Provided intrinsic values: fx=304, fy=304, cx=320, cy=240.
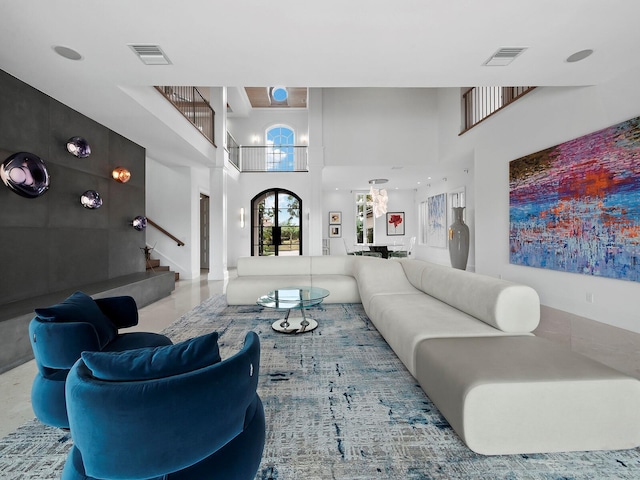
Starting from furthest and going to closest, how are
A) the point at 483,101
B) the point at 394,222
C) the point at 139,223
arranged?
the point at 394,222 → the point at 483,101 → the point at 139,223

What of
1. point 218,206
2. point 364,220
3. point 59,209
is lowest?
point 59,209

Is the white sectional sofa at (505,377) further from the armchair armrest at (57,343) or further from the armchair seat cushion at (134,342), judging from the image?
the armchair armrest at (57,343)

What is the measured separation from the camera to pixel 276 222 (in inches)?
397

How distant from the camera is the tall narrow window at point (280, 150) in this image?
1121 cm

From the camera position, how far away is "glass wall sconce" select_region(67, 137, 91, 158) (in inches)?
154

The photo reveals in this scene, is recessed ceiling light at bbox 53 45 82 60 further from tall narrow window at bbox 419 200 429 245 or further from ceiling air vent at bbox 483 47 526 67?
tall narrow window at bbox 419 200 429 245

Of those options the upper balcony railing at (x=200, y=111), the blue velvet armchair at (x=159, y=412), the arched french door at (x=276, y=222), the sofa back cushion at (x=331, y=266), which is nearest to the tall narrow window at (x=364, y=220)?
the arched french door at (x=276, y=222)

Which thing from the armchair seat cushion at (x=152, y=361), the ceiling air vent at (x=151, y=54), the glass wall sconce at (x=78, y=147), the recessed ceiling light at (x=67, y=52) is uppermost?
the ceiling air vent at (x=151, y=54)

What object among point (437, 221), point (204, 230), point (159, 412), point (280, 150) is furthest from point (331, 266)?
point (280, 150)

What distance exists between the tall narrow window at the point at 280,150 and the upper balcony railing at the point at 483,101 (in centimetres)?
616

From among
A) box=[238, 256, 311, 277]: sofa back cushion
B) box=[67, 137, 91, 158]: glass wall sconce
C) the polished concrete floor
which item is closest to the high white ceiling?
box=[67, 137, 91, 158]: glass wall sconce

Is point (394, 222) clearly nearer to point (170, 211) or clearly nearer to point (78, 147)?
point (170, 211)

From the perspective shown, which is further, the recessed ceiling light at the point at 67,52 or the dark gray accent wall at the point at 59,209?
the dark gray accent wall at the point at 59,209

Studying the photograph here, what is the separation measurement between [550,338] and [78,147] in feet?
19.6
